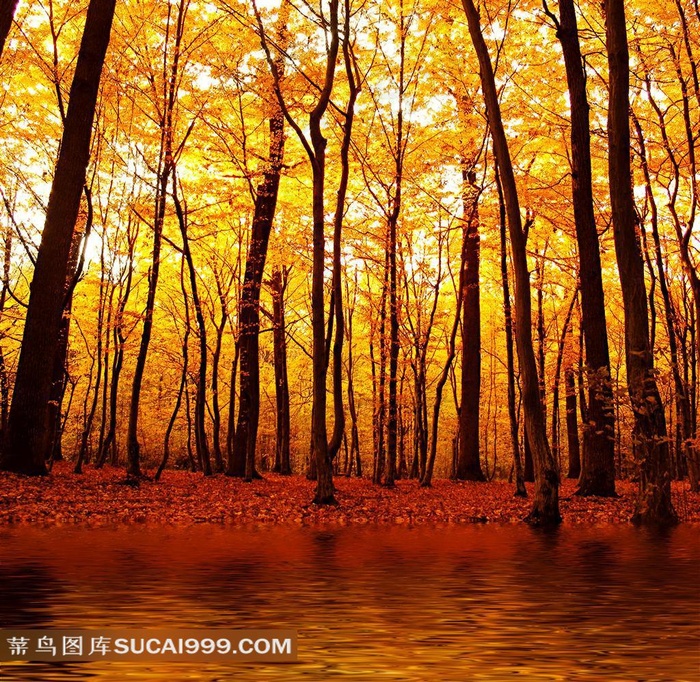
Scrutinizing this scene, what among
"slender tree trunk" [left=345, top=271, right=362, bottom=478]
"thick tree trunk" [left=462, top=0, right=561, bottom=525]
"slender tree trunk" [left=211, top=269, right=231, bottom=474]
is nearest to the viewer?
"thick tree trunk" [left=462, top=0, right=561, bottom=525]

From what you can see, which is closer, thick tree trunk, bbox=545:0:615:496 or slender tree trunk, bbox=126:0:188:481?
thick tree trunk, bbox=545:0:615:496

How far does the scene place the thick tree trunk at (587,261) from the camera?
44.7 feet

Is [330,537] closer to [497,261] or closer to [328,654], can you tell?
[328,654]

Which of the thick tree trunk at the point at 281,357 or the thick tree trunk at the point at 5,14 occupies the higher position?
the thick tree trunk at the point at 5,14

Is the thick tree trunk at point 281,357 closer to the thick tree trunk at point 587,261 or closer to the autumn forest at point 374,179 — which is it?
the autumn forest at point 374,179

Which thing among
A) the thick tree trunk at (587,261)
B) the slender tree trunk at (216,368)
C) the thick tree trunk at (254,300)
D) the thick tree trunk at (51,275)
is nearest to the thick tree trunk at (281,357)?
the thick tree trunk at (254,300)

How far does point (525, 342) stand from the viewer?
383 inches

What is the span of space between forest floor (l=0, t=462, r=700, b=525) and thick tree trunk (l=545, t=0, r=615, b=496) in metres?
0.67

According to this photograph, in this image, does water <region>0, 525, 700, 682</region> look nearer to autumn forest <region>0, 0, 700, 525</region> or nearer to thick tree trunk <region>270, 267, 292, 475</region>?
autumn forest <region>0, 0, 700, 525</region>

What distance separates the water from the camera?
2.49m

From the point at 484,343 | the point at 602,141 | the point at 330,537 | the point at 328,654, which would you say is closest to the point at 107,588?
the point at 328,654

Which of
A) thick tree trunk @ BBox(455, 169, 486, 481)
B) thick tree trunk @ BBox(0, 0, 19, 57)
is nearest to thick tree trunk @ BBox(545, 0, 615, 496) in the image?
thick tree trunk @ BBox(455, 169, 486, 481)

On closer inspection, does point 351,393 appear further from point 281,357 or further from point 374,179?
point 374,179

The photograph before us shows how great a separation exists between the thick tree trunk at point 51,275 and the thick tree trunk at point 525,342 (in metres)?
7.37
